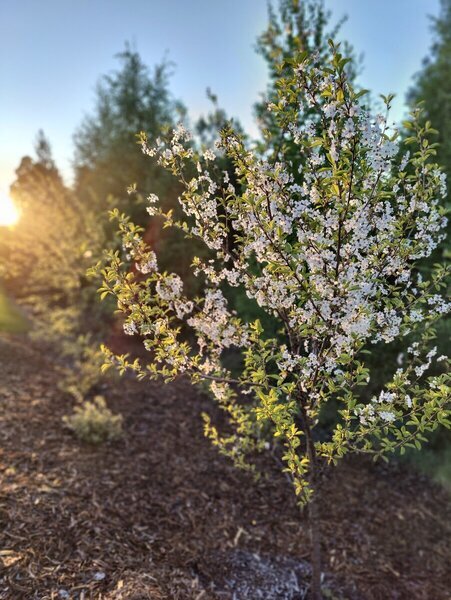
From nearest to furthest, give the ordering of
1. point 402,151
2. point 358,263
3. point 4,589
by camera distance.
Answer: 1. point 358,263
2. point 4,589
3. point 402,151

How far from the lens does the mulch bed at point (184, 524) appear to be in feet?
11.5

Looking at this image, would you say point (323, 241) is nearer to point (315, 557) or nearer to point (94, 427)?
point (315, 557)

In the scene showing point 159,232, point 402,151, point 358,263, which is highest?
point 402,151

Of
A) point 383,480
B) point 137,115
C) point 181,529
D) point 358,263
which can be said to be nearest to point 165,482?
point 181,529

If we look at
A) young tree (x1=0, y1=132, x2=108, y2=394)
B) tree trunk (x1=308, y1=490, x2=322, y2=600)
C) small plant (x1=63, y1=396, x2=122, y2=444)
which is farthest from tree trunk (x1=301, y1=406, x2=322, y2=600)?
young tree (x1=0, y1=132, x2=108, y2=394)

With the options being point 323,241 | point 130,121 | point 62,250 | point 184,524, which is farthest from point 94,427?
point 130,121

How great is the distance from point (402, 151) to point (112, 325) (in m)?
8.26

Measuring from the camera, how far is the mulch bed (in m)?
3.50

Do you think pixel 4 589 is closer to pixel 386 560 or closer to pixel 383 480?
pixel 386 560

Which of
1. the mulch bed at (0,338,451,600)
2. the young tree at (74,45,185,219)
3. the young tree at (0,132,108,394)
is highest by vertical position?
the young tree at (74,45,185,219)

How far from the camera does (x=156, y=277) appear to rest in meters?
2.88

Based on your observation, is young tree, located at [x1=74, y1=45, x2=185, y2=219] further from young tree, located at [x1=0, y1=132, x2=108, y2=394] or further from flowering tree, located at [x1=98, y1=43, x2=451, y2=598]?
flowering tree, located at [x1=98, y1=43, x2=451, y2=598]

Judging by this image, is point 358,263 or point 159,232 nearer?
point 358,263

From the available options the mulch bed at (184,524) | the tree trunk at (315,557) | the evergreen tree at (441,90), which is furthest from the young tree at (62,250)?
the evergreen tree at (441,90)
